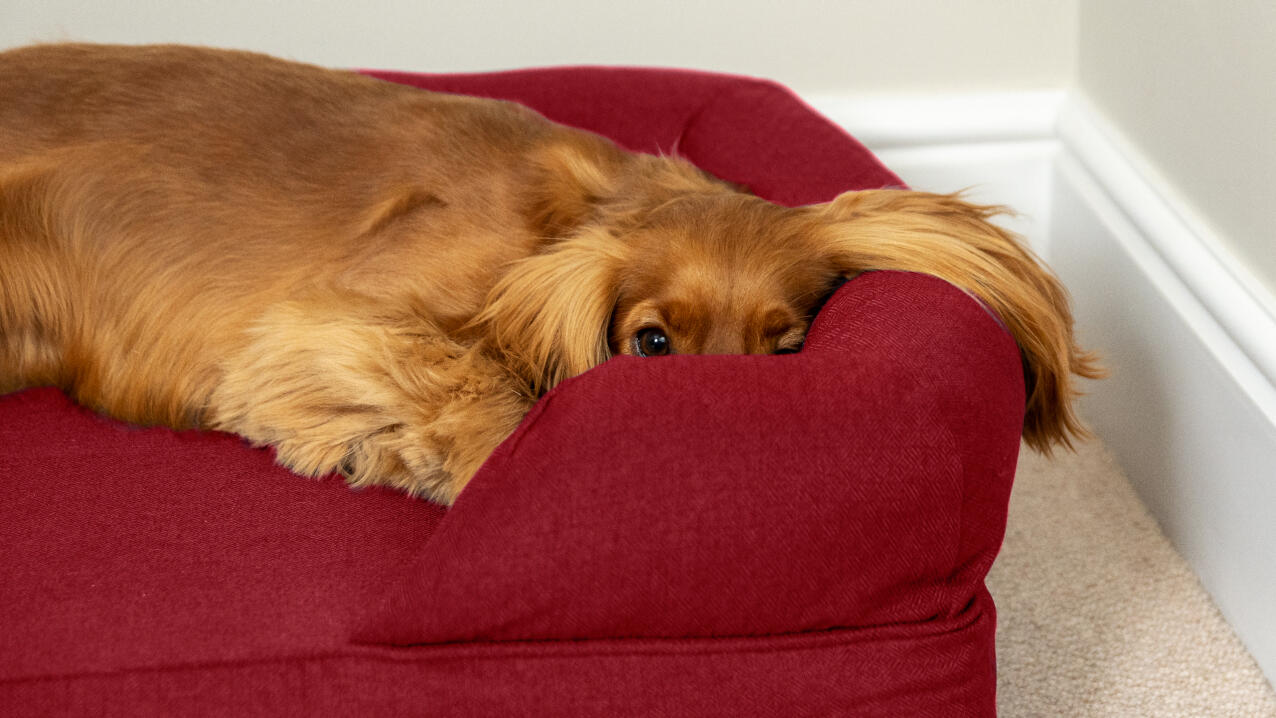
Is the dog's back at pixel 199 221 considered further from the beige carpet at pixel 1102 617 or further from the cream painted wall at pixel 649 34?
the beige carpet at pixel 1102 617

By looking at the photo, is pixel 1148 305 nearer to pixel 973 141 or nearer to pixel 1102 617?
pixel 1102 617

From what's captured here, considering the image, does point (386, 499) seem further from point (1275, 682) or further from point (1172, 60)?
point (1172, 60)

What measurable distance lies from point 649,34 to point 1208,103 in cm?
128

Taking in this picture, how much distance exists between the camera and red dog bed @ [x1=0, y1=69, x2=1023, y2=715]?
1401 millimetres

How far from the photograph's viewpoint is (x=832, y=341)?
1.58 meters

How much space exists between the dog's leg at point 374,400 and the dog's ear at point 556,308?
0.20 feet

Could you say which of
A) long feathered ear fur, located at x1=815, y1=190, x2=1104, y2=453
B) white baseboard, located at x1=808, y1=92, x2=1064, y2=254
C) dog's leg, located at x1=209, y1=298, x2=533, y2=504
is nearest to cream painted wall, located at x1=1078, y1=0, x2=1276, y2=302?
white baseboard, located at x1=808, y1=92, x2=1064, y2=254

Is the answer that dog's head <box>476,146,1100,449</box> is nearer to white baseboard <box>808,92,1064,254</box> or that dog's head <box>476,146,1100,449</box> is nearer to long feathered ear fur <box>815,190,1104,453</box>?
long feathered ear fur <box>815,190,1104,453</box>

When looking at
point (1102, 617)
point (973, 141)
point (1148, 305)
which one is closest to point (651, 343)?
point (1102, 617)

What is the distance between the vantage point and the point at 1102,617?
6.77 ft

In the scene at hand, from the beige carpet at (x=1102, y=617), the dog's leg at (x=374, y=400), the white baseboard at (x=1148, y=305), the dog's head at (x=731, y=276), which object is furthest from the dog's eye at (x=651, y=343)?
the white baseboard at (x=1148, y=305)

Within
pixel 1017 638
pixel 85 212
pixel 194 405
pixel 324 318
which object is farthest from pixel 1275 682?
pixel 85 212

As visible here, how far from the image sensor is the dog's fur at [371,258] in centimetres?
173

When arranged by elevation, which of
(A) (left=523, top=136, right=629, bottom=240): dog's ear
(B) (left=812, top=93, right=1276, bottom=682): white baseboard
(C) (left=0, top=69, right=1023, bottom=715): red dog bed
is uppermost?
(A) (left=523, top=136, right=629, bottom=240): dog's ear
